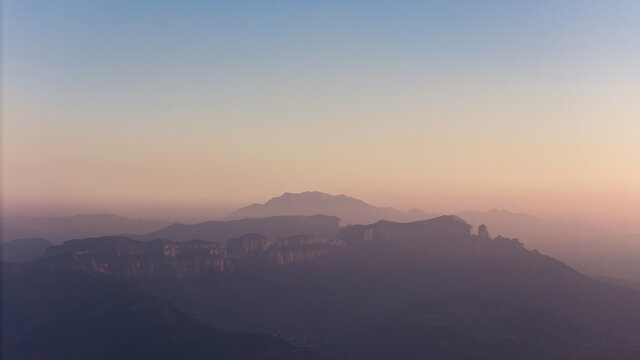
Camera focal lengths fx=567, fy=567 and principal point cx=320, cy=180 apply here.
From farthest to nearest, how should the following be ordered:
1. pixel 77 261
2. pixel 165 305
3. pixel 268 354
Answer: pixel 77 261 < pixel 165 305 < pixel 268 354

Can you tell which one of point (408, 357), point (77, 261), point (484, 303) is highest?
point (77, 261)

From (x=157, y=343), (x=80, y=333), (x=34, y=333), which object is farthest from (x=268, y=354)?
(x=34, y=333)

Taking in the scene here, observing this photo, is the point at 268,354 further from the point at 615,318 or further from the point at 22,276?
the point at 615,318

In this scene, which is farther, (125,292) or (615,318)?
(615,318)

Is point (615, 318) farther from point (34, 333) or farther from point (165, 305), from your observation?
point (34, 333)

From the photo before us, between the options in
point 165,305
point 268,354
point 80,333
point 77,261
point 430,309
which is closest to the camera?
point 268,354

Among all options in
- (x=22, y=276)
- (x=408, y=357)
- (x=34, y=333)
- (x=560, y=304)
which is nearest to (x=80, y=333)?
(x=34, y=333)

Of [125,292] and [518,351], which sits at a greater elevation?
[125,292]
